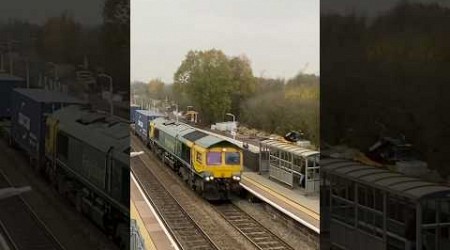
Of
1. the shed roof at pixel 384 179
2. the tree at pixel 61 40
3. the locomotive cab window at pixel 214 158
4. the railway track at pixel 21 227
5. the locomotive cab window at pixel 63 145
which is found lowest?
the railway track at pixel 21 227

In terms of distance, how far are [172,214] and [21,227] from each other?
0.97 m

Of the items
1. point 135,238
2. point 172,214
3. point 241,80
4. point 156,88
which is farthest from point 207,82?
point 135,238

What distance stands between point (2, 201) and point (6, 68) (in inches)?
14.9

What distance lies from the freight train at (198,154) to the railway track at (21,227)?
854mm

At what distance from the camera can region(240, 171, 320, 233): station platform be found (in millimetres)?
1883

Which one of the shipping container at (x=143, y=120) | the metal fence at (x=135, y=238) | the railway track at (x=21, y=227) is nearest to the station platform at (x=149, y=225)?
the metal fence at (x=135, y=238)

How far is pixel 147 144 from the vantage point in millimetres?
2340

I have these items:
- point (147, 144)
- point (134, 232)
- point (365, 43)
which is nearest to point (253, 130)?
point (147, 144)

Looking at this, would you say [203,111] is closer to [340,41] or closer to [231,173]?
[231,173]

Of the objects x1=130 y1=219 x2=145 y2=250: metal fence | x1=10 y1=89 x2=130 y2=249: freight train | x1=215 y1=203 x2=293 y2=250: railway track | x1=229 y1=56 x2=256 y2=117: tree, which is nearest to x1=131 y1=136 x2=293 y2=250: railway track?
x1=215 y1=203 x2=293 y2=250: railway track

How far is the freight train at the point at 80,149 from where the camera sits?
1.31 metres

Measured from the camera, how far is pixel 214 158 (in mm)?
2482

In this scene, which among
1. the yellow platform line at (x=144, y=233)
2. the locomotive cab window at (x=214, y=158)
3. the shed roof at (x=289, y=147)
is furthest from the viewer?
the locomotive cab window at (x=214, y=158)

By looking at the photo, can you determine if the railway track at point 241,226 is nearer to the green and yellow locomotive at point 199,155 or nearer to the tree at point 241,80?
the green and yellow locomotive at point 199,155
